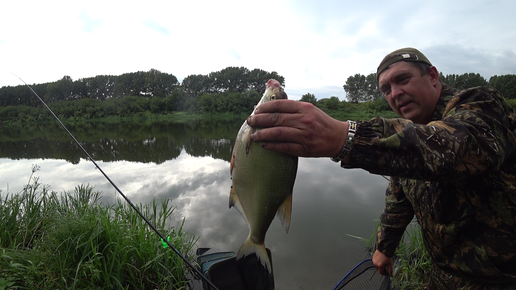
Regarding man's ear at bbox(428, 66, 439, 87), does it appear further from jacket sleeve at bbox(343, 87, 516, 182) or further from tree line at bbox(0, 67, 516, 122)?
tree line at bbox(0, 67, 516, 122)

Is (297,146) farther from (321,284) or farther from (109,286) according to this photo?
(321,284)

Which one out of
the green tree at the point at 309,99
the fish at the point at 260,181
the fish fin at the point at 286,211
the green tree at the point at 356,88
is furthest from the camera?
the green tree at the point at 356,88

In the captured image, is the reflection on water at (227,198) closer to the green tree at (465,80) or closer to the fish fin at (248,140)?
the fish fin at (248,140)

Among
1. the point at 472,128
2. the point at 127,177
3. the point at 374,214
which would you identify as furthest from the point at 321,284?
the point at 127,177

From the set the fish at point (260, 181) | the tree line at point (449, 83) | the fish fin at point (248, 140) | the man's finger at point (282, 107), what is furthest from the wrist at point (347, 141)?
the tree line at point (449, 83)

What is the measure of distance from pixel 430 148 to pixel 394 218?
6.26ft

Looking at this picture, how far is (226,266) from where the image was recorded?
328 centimetres

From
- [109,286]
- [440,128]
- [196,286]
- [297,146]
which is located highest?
[440,128]

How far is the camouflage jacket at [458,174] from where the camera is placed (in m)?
0.98

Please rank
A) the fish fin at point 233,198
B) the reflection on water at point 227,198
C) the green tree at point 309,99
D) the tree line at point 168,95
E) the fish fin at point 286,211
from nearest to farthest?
the fish fin at point 286,211
the fish fin at point 233,198
the reflection on water at point 227,198
the green tree at point 309,99
the tree line at point 168,95

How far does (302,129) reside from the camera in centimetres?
106

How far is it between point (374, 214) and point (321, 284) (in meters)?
3.18

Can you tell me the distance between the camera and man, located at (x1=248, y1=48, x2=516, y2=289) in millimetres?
990

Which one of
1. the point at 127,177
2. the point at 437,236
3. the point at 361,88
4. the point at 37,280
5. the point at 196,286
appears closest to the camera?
the point at 437,236
